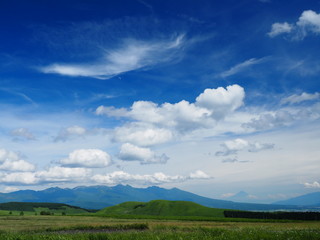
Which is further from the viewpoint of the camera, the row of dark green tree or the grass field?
the row of dark green tree

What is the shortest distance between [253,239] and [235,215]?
6410 inches

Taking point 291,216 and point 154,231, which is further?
point 291,216

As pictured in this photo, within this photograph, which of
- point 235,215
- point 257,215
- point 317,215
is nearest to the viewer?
point 317,215

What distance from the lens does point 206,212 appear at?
637 feet

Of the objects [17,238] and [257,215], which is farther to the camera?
[257,215]

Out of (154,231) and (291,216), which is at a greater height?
(154,231)

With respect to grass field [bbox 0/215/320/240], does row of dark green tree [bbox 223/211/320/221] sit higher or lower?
lower

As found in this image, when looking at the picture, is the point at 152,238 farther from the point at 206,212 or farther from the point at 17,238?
the point at 206,212

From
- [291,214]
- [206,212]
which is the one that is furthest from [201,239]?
[206,212]

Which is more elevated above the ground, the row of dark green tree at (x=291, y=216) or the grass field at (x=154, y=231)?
the grass field at (x=154, y=231)

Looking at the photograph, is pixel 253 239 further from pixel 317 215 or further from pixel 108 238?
pixel 317 215

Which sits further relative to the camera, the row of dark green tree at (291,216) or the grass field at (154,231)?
the row of dark green tree at (291,216)

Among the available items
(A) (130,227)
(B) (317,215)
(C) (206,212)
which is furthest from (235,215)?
(A) (130,227)

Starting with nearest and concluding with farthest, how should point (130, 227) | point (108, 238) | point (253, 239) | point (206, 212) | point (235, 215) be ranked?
point (253, 239) < point (108, 238) < point (130, 227) < point (235, 215) < point (206, 212)
